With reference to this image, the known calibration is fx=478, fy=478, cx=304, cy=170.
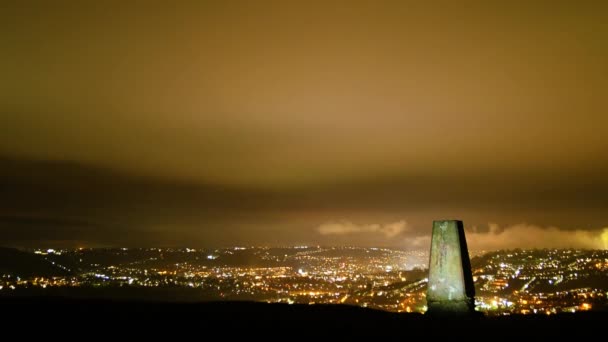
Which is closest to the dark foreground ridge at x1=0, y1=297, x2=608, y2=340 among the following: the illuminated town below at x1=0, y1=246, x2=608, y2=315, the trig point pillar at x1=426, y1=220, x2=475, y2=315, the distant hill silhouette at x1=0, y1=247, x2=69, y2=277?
the trig point pillar at x1=426, y1=220, x2=475, y2=315

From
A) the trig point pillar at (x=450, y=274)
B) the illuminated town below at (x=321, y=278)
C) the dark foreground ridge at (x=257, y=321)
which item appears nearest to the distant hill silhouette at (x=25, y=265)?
the illuminated town below at (x=321, y=278)

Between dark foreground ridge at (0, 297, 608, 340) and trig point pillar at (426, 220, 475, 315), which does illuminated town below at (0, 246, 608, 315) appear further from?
dark foreground ridge at (0, 297, 608, 340)

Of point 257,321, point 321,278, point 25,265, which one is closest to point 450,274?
point 257,321

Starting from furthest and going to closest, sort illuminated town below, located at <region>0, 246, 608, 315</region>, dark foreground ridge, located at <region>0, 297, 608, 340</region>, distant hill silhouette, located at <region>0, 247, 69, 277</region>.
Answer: distant hill silhouette, located at <region>0, 247, 69, 277</region>, illuminated town below, located at <region>0, 246, 608, 315</region>, dark foreground ridge, located at <region>0, 297, 608, 340</region>

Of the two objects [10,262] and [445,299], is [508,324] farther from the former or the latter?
[10,262]

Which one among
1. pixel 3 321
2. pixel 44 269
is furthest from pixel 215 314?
pixel 44 269
